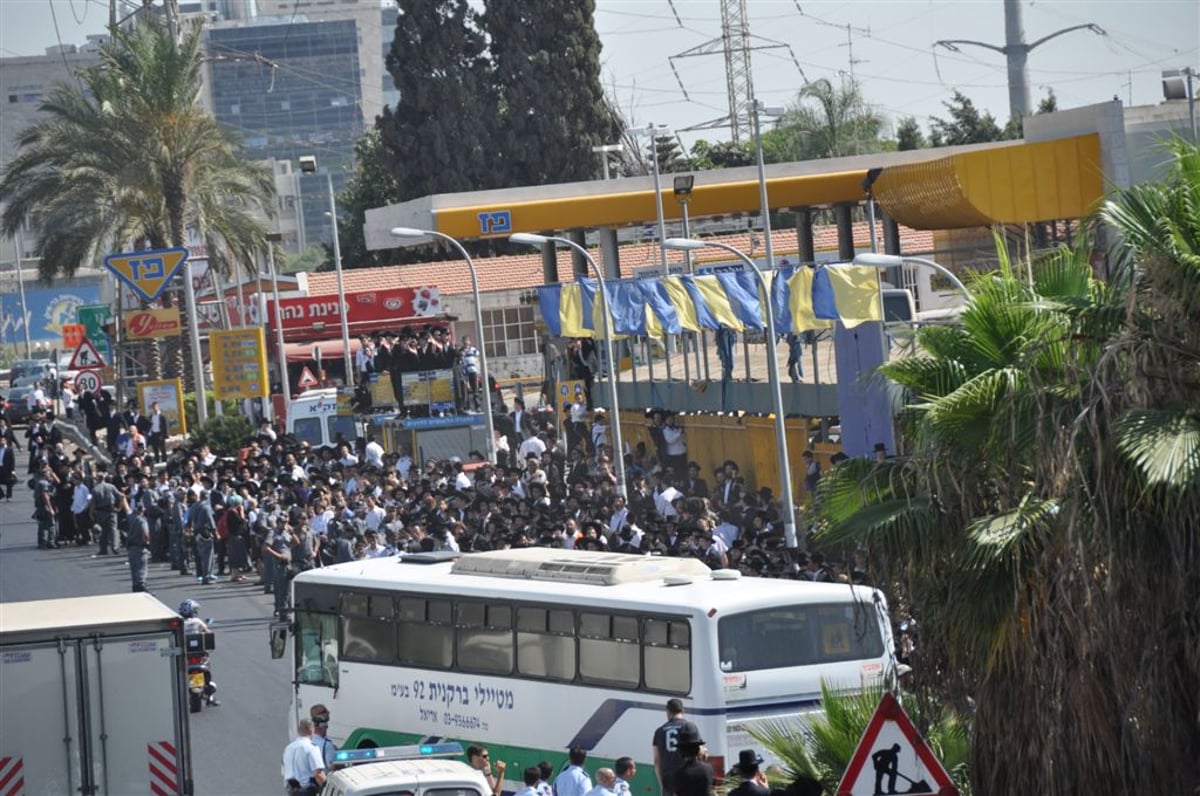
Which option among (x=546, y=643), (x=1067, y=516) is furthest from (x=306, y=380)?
(x=1067, y=516)

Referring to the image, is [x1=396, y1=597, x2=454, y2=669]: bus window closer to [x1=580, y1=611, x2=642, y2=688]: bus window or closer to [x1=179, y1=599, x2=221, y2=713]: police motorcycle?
[x1=580, y1=611, x2=642, y2=688]: bus window

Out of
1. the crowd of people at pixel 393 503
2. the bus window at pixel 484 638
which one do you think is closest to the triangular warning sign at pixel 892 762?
the bus window at pixel 484 638

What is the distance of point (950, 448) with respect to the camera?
10.5 meters

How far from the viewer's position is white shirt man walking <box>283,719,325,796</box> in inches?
640

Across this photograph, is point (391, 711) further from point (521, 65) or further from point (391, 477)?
point (521, 65)

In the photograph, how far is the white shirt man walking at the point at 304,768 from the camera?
640 inches

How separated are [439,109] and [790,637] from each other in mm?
63139

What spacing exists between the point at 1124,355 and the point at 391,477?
83.5 feet

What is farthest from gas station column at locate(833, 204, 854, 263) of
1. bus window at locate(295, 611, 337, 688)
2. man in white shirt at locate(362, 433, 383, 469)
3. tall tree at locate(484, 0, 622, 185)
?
tall tree at locate(484, 0, 622, 185)

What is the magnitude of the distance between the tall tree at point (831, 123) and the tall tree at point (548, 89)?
15.2m

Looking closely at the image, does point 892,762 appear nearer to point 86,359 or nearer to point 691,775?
point 691,775

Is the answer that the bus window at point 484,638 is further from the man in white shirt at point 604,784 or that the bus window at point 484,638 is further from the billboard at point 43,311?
the billboard at point 43,311

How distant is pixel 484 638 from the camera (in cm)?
1838

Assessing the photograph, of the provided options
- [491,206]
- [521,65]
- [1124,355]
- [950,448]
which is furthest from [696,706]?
[521,65]
